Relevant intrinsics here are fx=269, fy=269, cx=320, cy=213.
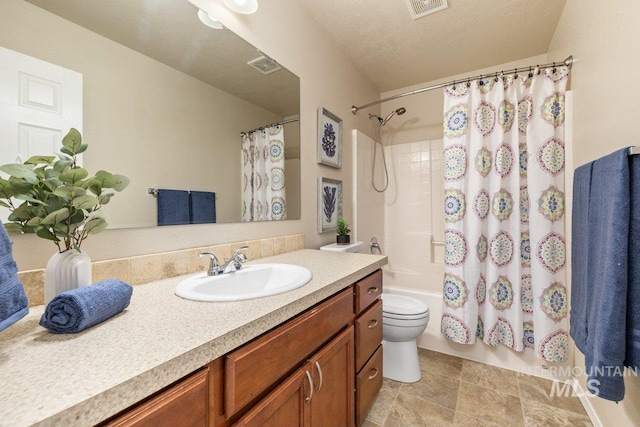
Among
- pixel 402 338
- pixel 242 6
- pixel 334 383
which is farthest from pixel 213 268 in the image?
pixel 402 338

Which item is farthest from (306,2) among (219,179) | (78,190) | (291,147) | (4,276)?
(4,276)

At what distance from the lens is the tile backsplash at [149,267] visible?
715 mm

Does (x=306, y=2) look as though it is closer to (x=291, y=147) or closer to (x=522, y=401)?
(x=291, y=147)

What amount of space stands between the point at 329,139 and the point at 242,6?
3.00 ft

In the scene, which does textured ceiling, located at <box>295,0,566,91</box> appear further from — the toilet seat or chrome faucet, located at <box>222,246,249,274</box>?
the toilet seat

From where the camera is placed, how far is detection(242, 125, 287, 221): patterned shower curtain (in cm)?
135

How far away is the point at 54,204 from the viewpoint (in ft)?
2.17

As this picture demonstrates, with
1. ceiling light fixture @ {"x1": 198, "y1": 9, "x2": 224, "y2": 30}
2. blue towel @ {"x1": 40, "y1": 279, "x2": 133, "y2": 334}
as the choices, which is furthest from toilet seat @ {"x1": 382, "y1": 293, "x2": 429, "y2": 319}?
ceiling light fixture @ {"x1": 198, "y1": 9, "x2": 224, "y2": 30}

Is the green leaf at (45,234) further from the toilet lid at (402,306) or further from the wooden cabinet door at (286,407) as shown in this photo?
the toilet lid at (402,306)

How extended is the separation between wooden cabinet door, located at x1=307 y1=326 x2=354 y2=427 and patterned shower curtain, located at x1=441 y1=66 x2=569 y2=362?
115 cm

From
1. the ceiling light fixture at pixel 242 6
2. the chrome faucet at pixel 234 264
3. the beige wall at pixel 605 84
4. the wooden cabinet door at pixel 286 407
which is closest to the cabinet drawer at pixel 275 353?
the wooden cabinet door at pixel 286 407

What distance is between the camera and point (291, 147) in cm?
161

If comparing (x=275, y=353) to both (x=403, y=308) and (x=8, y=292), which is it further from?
(x=403, y=308)

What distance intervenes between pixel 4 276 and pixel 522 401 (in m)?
2.26
